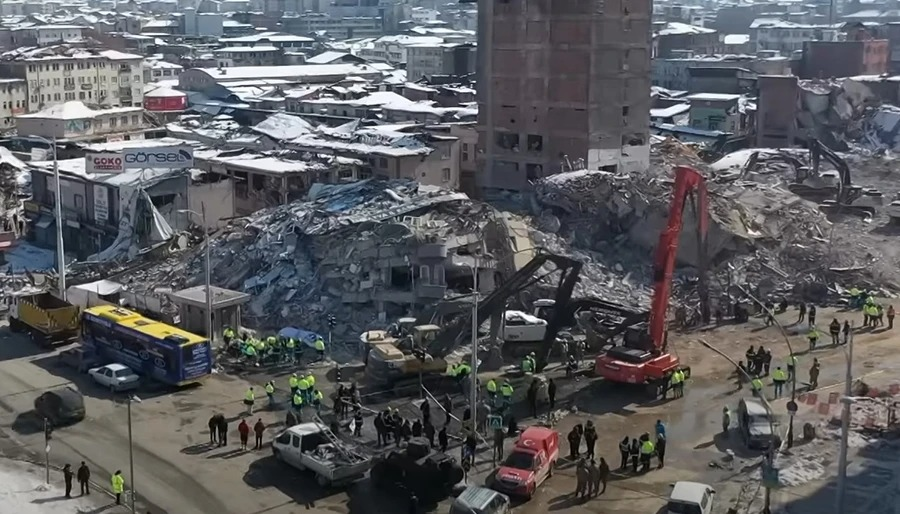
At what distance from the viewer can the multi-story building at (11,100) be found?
9062 cm

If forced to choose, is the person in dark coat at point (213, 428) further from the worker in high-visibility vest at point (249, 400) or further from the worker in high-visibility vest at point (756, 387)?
the worker in high-visibility vest at point (756, 387)

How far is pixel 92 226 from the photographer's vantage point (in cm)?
5262

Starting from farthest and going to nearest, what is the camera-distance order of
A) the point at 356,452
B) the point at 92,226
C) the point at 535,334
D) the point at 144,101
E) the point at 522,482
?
1. the point at 144,101
2. the point at 92,226
3. the point at 535,334
4. the point at 356,452
5. the point at 522,482

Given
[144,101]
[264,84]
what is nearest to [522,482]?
[144,101]

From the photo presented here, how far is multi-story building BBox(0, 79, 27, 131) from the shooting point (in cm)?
9062

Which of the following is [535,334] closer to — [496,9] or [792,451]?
[792,451]

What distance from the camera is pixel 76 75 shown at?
99188 mm

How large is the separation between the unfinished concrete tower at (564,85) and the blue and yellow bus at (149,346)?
2804cm

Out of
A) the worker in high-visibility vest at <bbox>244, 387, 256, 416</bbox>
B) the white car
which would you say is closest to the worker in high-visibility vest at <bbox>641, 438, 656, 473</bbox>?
the worker in high-visibility vest at <bbox>244, 387, 256, 416</bbox>

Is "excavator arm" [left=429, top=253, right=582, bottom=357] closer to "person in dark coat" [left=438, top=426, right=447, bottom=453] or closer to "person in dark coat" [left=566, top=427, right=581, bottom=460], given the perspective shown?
"person in dark coat" [left=438, top=426, right=447, bottom=453]

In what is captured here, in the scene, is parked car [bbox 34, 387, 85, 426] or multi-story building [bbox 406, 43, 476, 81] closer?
parked car [bbox 34, 387, 85, 426]

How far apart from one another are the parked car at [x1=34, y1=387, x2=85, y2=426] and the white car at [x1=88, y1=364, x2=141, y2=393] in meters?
2.40

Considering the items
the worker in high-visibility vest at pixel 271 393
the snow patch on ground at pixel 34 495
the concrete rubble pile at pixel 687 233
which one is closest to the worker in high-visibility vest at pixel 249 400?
the worker in high-visibility vest at pixel 271 393

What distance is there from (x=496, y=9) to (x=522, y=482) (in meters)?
38.1
